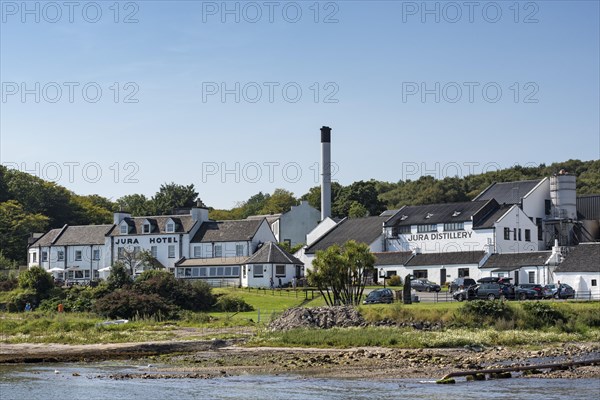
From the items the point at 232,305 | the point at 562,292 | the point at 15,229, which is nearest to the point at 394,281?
the point at 232,305

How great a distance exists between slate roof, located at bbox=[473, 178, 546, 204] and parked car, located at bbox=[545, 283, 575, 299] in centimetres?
3237

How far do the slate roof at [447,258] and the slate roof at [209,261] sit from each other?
58.0 feet

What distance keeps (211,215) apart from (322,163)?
215ft

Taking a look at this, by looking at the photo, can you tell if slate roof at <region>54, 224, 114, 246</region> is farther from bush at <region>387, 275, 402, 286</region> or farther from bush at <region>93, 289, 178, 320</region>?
bush at <region>387, 275, 402, 286</region>

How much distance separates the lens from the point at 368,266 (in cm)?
6406

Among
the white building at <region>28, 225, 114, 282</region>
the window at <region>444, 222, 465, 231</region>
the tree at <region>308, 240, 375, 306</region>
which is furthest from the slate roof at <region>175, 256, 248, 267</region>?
the tree at <region>308, 240, 375, 306</region>

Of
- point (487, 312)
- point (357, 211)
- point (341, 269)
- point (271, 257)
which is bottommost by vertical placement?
point (487, 312)

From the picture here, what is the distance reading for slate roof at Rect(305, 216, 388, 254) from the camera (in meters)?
95.4

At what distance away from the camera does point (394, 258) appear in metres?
88.4

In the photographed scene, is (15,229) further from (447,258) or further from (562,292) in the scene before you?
(562,292)

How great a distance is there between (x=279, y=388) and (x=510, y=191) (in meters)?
70.0

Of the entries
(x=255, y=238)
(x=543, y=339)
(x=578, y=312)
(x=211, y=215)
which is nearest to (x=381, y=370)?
(x=543, y=339)

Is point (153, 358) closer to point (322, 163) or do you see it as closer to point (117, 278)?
point (117, 278)

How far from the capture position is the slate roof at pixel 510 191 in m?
99.3
